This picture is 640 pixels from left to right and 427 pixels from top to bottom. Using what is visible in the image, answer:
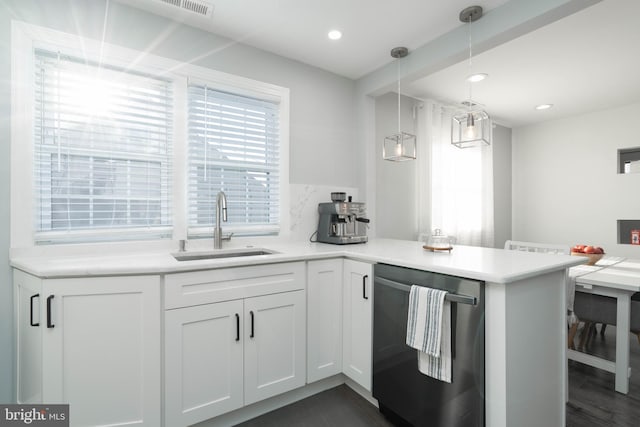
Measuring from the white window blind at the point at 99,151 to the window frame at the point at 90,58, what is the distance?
3 cm

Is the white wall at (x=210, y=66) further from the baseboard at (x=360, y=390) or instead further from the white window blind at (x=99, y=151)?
the baseboard at (x=360, y=390)

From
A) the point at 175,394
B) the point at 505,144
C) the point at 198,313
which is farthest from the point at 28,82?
the point at 505,144

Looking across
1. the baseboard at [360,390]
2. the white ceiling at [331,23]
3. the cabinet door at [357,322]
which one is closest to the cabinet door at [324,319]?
the cabinet door at [357,322]

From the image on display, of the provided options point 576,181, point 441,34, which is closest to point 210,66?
point 441,34

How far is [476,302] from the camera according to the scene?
4.25 ft

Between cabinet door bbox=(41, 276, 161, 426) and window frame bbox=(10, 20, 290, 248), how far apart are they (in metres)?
0.60

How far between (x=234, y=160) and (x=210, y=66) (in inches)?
26.9

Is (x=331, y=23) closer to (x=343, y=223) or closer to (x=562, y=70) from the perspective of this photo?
(x=343, y=223)

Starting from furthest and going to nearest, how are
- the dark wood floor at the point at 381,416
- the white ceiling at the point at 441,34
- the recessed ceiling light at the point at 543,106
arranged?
the recessed ceiling light at the point at 543,106 < the white ceiling at the point at 441,34 < the dark wood floor at the point at 381,416

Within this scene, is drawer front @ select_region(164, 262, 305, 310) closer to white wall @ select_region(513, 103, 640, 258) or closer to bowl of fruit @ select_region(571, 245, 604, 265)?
bowl of fruit @ select_region(571, 245, 604, 265)

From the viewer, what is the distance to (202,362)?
1570 mm

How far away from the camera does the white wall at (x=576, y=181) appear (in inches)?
151

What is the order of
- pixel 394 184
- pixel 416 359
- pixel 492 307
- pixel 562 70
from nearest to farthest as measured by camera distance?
pixel 492 307
pixel 416 359
pixel 562 70
pixel 394 184

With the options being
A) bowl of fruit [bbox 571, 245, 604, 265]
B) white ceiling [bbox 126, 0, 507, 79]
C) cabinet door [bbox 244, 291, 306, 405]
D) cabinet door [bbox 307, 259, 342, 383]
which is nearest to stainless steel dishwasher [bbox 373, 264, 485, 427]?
cabinet door [bbox 307, 259, 342, 383]
